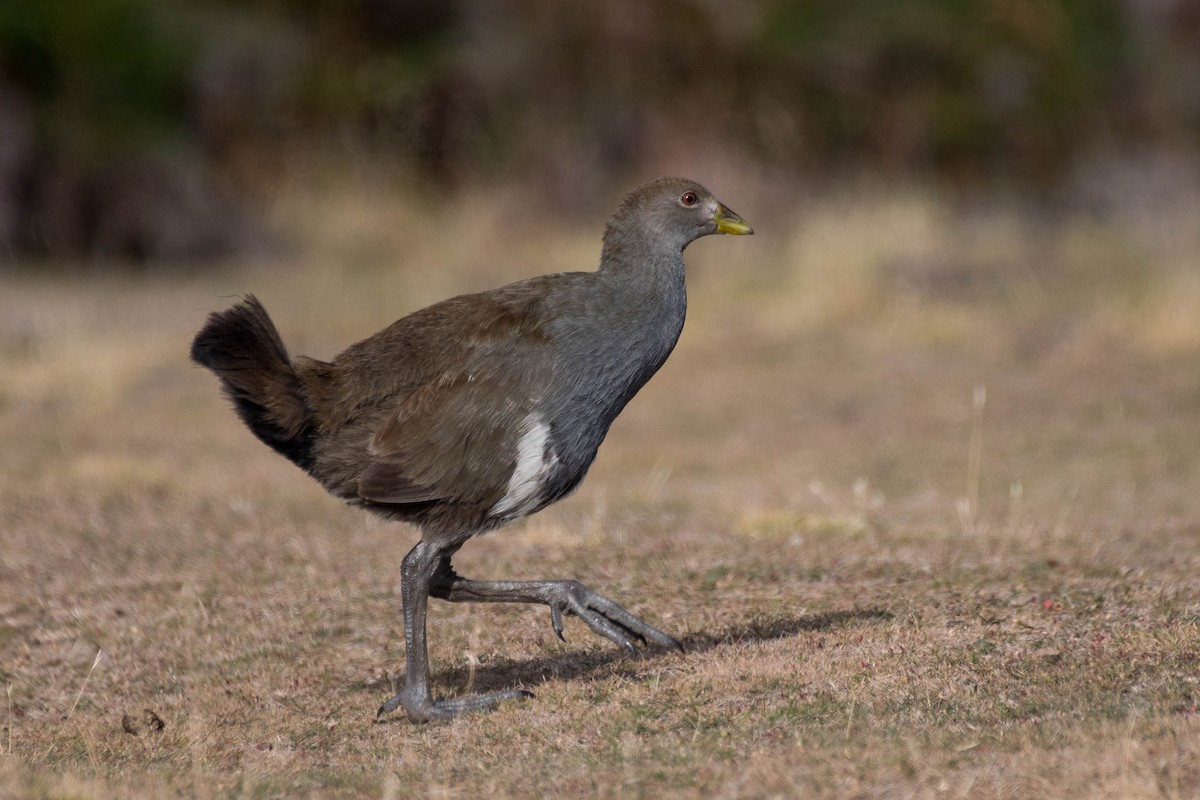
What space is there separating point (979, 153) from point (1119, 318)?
911 cm

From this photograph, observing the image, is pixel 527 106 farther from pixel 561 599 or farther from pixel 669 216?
pixel 561 599

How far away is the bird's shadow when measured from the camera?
632cm

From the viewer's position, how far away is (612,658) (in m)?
6.50

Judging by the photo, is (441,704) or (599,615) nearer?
(441,704)

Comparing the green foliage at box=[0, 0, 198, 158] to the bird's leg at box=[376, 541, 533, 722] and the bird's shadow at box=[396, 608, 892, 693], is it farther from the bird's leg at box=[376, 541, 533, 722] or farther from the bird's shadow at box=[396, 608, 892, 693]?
the bird's leg at box=[376, 541, 533, 722]

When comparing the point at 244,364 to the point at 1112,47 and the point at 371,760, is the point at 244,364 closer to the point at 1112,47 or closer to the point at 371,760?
the point at 371,760

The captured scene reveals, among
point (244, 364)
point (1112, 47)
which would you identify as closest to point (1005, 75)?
point (1112, 47)

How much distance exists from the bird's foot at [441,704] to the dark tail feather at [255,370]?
43.1 inches

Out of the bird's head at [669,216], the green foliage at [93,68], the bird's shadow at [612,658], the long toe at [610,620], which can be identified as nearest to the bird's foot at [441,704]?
the bird's shadow at [612,658]

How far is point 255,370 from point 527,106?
16704 mm

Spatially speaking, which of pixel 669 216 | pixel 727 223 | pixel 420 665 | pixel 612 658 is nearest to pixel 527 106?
pixel 727 223

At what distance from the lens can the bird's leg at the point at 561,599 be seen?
6.11 m

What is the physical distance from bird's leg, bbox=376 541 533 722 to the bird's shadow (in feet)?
0.88

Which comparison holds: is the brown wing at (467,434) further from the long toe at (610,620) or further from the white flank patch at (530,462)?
the long toe at (610,620)
